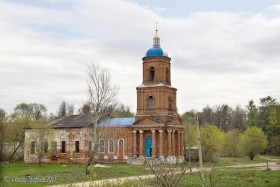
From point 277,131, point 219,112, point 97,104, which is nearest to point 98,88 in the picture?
point 97,104

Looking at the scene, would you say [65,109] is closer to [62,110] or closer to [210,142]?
[62,110]

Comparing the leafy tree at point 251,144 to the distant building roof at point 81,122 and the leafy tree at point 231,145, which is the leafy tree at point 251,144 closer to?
the leafy tree at point 231,145

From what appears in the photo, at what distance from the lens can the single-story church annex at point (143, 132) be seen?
133ft

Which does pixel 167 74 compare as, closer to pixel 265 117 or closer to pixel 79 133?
pixel 79 133

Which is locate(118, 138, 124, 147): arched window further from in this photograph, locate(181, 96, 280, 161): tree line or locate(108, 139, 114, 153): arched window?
locate(181, 96, 280, 161): tree line

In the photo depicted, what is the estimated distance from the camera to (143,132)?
135ft

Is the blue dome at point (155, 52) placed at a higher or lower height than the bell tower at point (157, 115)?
higher

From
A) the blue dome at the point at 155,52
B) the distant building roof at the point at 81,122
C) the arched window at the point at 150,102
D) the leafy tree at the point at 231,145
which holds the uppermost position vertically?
the blue dome at the point at 155,52

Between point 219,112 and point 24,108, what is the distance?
1986 inches

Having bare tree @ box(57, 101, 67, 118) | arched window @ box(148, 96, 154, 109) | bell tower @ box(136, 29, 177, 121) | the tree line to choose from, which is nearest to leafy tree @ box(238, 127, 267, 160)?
the tree line

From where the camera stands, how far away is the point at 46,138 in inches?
1618

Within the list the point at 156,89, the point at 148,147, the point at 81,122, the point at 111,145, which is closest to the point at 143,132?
the point at 148,147

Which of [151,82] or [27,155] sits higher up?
[151,82]

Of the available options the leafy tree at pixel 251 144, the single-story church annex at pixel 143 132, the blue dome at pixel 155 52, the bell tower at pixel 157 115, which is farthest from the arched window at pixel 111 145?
the leafy tree at pixel 251 144
